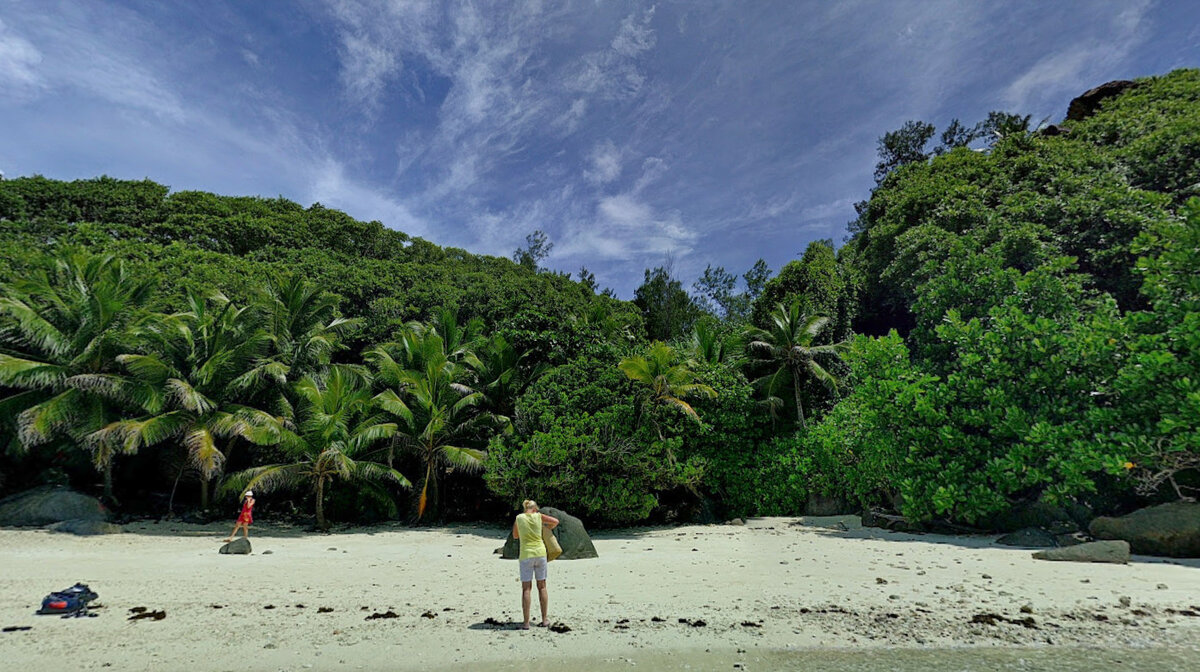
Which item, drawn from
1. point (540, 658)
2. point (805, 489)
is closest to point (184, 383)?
point (540, 658)

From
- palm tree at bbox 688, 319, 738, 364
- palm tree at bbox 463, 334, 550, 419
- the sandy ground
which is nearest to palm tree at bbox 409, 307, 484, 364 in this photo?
palm tree at bbox 463, 334, 550, 419

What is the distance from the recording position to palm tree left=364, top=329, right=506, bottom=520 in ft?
60.3

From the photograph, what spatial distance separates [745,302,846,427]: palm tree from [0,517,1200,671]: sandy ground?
947 centimetres

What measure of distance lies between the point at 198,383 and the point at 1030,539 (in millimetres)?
23390

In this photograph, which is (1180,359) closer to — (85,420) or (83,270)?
(85,420)

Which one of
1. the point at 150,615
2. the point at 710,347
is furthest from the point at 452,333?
the point at 150,615

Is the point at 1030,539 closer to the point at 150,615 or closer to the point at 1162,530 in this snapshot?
the point at 1162,530

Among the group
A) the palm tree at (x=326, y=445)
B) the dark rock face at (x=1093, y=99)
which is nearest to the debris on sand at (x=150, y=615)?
the palm tree at (x=326, y=445)

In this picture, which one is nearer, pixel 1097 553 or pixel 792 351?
pixel 1097 553

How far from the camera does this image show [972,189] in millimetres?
24922

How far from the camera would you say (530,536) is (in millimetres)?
6102

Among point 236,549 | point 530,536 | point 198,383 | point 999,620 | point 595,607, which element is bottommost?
point 999,620

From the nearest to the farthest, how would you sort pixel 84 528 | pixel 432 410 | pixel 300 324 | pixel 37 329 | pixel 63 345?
1. pixel 84 528
2. pixel 37 329
3. pixel 63 345
4. pixel 432 410
5. pixel 300 324

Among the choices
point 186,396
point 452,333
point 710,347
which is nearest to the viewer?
point 186,396
